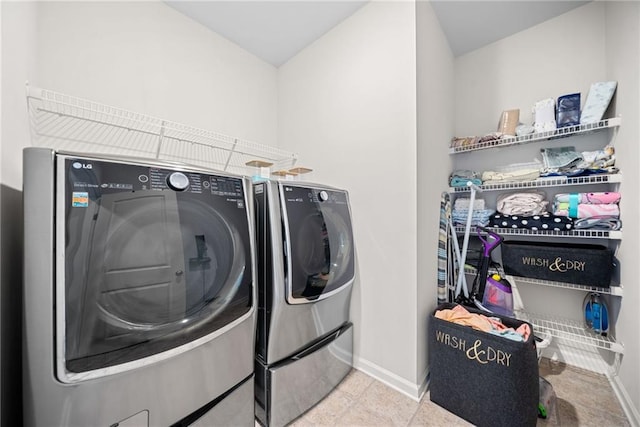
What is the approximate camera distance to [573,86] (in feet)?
5.86

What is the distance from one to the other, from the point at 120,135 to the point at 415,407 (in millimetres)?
2451

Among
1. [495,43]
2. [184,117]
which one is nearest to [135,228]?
[184,117]

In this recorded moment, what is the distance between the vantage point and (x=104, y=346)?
719mm

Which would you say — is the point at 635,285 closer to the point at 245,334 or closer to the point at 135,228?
the point at 245,334

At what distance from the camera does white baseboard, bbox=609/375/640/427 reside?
125cm

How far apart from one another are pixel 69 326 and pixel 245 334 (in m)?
0.59

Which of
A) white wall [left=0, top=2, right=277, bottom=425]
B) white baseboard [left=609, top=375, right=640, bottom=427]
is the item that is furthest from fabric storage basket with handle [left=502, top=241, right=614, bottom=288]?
white wall [left=0, top=2, right=277, bottom=425]

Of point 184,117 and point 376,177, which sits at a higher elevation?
point 184,117

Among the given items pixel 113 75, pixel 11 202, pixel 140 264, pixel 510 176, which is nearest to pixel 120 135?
pixel 113 75

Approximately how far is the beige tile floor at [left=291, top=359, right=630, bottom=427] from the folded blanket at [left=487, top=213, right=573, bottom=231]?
1025 millimetres

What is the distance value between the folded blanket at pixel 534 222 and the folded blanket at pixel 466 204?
0.13 metres

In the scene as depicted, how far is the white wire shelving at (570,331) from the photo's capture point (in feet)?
5.06

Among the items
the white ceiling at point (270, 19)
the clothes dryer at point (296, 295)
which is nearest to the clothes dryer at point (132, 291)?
the clothes dryer at point (296, 295)

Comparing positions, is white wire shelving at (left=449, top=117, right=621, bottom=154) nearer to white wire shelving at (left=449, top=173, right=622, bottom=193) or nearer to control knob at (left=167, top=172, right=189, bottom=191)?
white wire shelving at (left=449, top=173, right=622, bottom=193)
